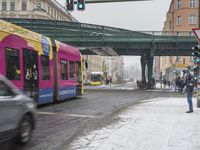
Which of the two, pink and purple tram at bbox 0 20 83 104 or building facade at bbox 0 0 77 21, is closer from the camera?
pink and purple tram at bbox 0 20 83 104

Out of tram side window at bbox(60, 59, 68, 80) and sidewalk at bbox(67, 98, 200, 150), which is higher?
tram side window at bbox(60, 59, 68, 80)

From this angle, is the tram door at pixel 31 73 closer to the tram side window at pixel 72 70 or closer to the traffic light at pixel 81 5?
the traffic light at pixel 81 5

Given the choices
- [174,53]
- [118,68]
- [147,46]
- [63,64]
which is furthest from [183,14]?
[118,68]

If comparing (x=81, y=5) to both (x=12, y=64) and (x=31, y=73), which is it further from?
(x=12, y=64)

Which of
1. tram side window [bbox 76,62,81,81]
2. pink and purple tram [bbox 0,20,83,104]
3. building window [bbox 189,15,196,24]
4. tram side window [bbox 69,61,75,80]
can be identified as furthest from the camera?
building window [bbox 189,15,196,24]

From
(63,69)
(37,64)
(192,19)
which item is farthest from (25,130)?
(192,19)

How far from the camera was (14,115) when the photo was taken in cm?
869

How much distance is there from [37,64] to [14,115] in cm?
982

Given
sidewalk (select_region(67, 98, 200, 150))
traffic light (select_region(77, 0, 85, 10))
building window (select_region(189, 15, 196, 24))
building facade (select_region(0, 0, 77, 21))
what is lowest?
sidewalk (select_region(67, 98, 200, 150))

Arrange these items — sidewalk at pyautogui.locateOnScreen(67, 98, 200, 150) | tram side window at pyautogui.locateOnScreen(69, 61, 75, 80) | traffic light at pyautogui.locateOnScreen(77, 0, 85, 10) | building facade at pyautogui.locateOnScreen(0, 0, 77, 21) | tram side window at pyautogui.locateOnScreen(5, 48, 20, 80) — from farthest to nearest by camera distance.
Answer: building facade at pyautogui.locateOnScreen(0, 0, 77, 21) < tram side window at pyautogui.locateOnScreen(69, 61, 75, 80) < traffic light at pyautogui.locateOnScreen(77, 0, 85, 10) < tram side window at pyautogui.locateOnScreen(5, 48, 20, 80) < sidewalk at pyautogui.locateOnScreen(67, 98, 200, 150)

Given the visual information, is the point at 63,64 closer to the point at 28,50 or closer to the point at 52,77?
the point at 52,77

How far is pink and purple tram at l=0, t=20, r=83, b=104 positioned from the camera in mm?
15336

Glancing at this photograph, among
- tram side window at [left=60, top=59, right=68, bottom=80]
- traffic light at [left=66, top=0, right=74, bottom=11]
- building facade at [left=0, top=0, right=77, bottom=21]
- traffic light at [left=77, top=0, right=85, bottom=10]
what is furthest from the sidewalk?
building facade at [left=0, top=0, right=77, bottom=21]

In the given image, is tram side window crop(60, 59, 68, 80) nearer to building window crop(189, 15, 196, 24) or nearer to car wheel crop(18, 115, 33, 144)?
car wheel crop(18, 115, 33, 144)
